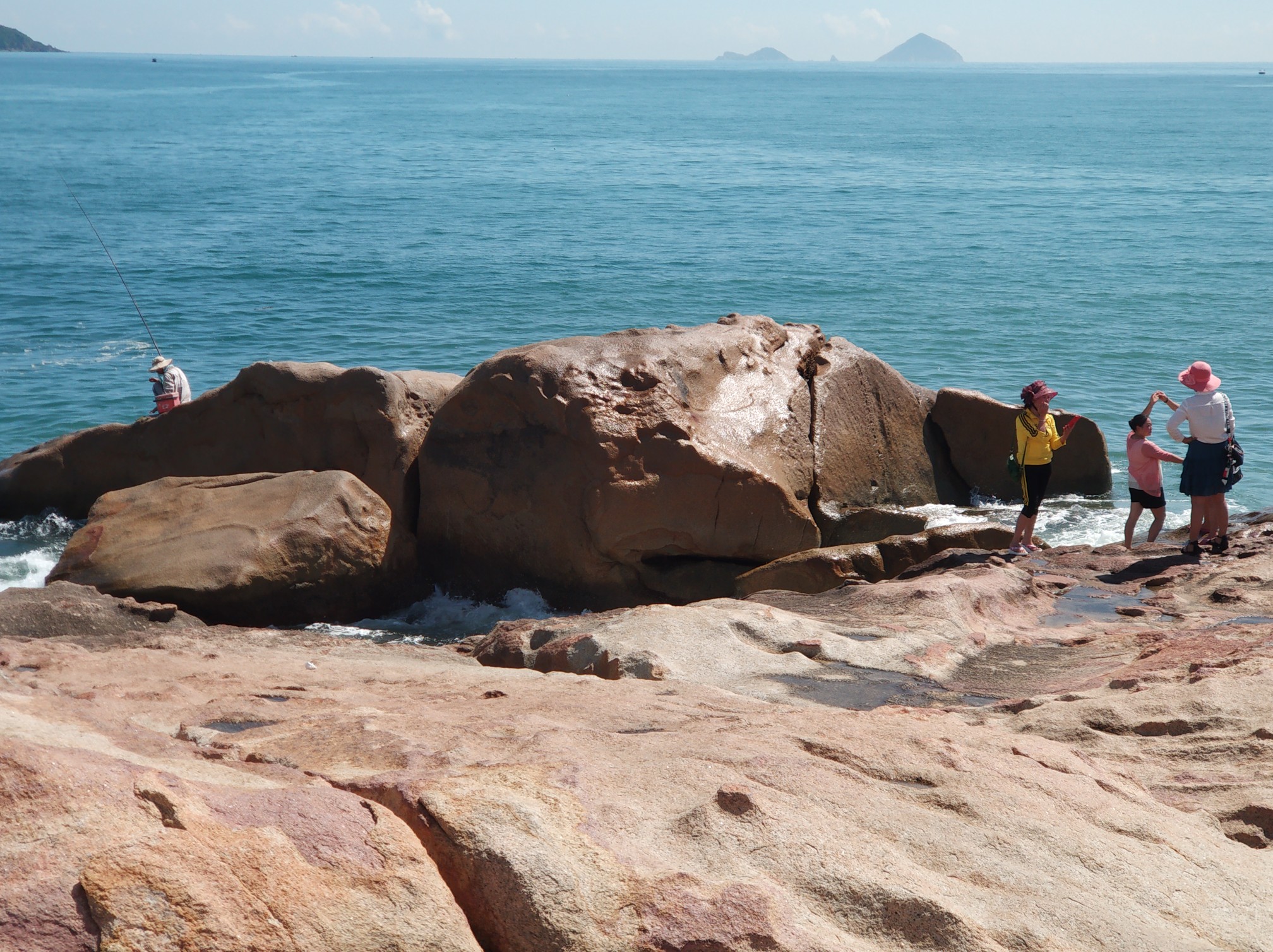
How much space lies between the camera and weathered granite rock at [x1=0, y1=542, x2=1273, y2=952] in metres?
2.79

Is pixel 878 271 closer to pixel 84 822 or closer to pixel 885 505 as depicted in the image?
pixel 885 505

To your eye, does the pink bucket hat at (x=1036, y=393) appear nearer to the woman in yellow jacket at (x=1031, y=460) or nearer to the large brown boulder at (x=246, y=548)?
the woman in yellow jacket at (x=1031, y=460)

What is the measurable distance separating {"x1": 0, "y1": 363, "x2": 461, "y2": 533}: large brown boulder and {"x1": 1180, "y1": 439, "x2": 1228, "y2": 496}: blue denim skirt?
718cm

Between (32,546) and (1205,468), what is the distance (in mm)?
11951

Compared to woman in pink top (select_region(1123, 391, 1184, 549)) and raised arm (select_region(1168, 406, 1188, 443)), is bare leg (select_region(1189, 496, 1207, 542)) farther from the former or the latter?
raised arm (select_region(1168, 406, 1188, 443))

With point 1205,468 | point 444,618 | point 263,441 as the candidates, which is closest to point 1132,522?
point 1205,468

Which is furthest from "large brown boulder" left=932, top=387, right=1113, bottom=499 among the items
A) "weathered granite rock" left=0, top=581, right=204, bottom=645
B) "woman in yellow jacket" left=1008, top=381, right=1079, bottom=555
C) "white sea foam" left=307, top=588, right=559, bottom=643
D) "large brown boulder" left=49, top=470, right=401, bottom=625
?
"weathered granite rock" left=0, top=581, right=204, bottom=645

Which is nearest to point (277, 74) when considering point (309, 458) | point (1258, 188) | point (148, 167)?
point (148, 167)

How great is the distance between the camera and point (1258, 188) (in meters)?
41.2

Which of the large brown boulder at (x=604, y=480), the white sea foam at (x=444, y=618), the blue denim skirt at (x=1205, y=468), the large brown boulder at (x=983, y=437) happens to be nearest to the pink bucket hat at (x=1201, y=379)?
the blue denim skirt at (x=1205, y=468)

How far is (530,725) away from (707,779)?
93 cm

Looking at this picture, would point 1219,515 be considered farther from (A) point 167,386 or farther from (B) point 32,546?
(B) point 32,546

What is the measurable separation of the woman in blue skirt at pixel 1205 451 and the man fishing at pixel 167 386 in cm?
1065

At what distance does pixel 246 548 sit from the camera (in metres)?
9.48
